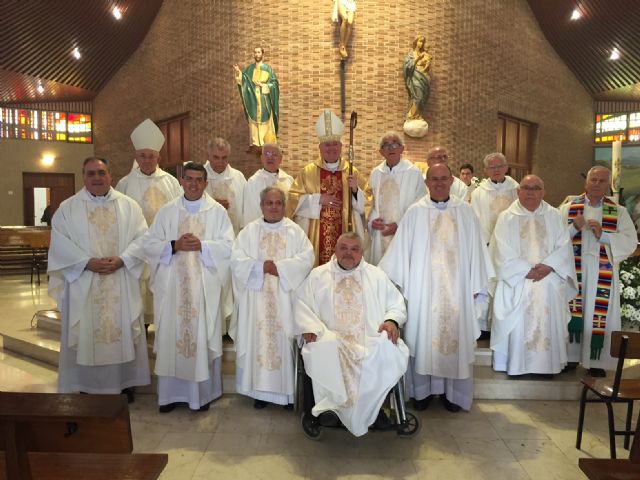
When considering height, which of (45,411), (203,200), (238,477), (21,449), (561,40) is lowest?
(238,477)

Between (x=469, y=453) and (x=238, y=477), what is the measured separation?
4.94 feet

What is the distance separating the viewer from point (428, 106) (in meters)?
9.27

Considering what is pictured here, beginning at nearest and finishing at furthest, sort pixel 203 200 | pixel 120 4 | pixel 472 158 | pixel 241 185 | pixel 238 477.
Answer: pixel 238 477
pixel 203 200
pixel 241 185
pixel 472 158
pixel 120 4

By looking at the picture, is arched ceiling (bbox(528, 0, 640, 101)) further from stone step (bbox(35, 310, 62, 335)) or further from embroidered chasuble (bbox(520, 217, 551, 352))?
stone step (bbox(35, 310, 62, 335))

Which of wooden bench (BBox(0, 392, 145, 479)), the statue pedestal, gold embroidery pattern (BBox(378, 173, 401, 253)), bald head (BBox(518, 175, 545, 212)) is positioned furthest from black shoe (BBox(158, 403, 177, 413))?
the statue pedestal

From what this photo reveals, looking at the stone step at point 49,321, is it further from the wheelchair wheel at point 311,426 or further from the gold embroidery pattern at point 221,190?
the wheelchair wheel at point 311,426

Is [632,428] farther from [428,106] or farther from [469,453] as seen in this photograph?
[428,106]

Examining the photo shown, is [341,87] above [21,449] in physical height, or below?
above

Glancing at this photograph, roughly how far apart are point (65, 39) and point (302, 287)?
11761 mm

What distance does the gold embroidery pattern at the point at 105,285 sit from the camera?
4.16m

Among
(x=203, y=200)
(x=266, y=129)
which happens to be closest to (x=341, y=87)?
(x=266, y=129)

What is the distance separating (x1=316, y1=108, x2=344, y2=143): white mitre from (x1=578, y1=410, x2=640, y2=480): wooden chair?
3.19 m

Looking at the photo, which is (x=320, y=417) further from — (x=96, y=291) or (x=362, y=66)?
(x=362, y=66)

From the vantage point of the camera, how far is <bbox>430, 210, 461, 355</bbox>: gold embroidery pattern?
13.2 feet
